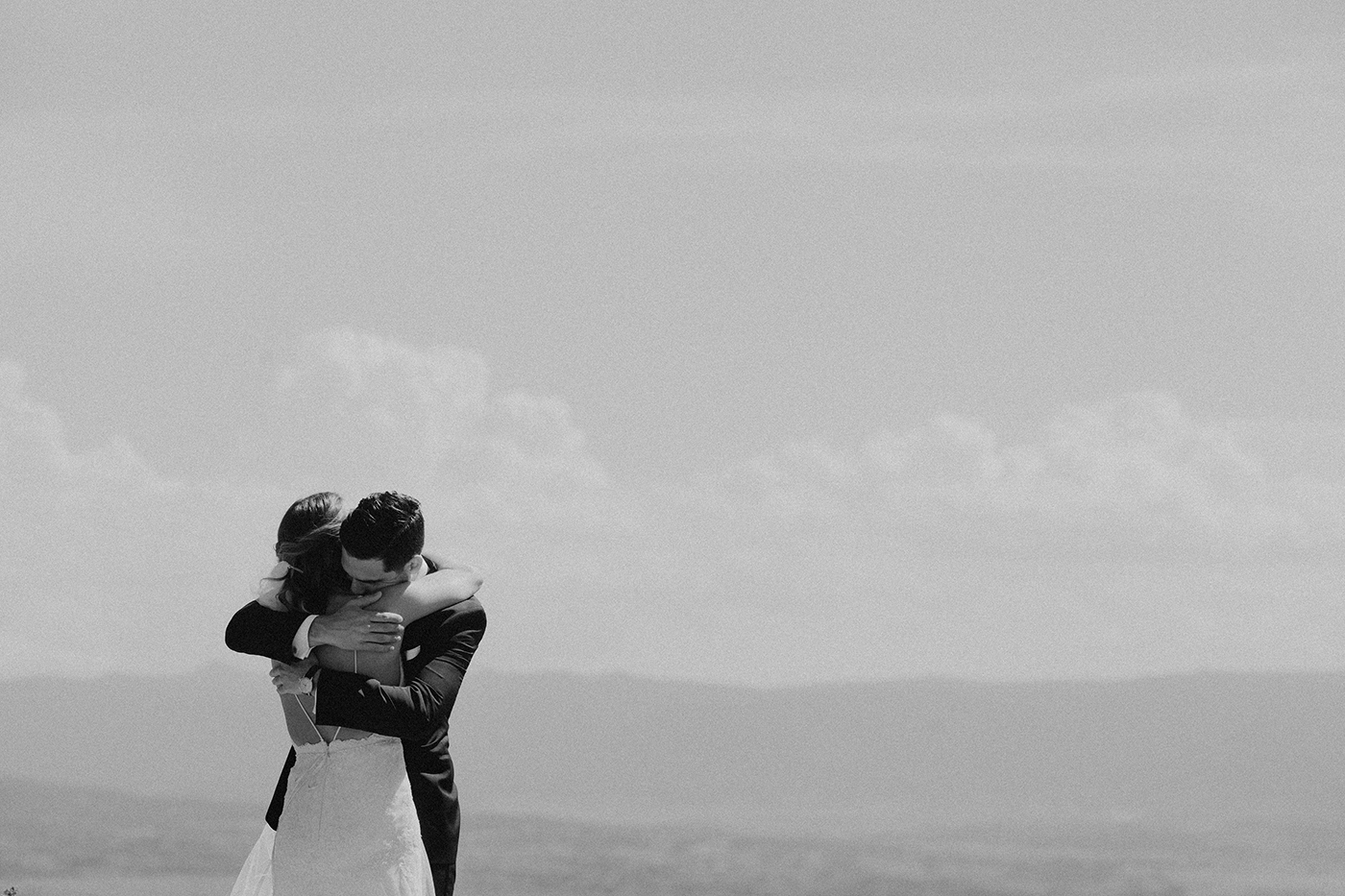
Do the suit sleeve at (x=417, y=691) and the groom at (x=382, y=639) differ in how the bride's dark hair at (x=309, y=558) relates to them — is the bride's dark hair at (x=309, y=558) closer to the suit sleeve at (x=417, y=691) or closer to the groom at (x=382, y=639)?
the groom at (x=382, y=639)

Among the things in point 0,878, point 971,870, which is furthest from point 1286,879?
point 0,878

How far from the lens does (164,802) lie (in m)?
49.2

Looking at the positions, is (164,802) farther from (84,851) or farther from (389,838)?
(389,838)

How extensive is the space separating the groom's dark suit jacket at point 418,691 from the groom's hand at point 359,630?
0.07m

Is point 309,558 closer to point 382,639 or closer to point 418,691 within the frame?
point 382,639

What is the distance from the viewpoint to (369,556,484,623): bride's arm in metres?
4.44

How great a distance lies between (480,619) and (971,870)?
43535mm

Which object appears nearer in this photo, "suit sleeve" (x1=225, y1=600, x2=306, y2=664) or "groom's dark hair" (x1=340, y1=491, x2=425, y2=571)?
"groom's dark hair" (x1=340, y1=491, x2=425, y2=571)

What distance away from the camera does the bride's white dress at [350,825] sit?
462 cm

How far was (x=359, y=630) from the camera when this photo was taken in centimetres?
439

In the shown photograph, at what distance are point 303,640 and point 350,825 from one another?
60cm

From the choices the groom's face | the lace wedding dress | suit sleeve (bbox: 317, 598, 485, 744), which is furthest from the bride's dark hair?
the lace wedding dress

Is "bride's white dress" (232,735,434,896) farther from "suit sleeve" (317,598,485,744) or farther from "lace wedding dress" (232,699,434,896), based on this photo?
"suit sleeve" (317,598,485,744)

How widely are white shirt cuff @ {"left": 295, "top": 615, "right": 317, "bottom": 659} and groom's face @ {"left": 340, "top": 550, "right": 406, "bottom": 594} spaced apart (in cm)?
15
